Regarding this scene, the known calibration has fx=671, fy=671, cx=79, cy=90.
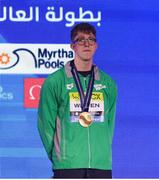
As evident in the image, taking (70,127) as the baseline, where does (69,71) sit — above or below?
above

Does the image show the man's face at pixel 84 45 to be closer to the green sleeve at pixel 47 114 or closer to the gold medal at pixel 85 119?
the green sleeve at pixel 47 114

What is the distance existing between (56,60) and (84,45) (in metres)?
0.28

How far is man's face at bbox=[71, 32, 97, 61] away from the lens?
5223mm

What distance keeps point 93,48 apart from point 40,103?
602mm

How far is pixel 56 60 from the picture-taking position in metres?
5.36

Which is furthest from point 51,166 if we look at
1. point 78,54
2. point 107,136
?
point 78,54

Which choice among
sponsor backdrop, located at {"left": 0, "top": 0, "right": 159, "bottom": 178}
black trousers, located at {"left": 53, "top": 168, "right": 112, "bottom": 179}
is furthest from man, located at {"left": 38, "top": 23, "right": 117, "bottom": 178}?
sponsor backdrop, located at {"left": 0, "top": 0, "right": 159, "bottom": 178}

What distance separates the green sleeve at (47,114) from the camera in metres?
5.09

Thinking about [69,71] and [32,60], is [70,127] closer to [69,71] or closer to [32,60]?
[69,71]

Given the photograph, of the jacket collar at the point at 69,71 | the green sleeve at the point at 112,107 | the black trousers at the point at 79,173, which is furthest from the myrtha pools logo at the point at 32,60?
the black trousers at the point at 79,173

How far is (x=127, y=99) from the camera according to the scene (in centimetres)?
541

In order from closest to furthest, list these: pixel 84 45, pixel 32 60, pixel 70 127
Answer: pixel 70 127 < pixel 84 45 < pixel 32 60

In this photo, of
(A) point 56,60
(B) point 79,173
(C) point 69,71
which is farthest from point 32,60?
(B) point 79,173

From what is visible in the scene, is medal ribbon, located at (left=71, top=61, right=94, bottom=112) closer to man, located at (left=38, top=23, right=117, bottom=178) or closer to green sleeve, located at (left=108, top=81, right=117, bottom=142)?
man, located at (left=38, top=23, right=117, bottom=178)
